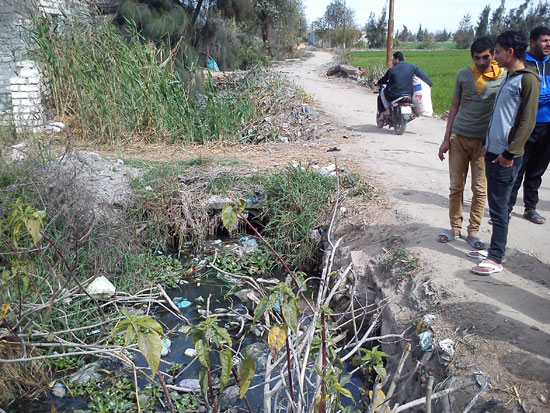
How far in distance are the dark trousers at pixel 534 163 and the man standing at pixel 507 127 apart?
0.90 metres

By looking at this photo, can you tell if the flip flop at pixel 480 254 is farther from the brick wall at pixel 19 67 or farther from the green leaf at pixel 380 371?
the brick wall at pixel 19 67

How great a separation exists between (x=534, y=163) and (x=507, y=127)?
1.38 m

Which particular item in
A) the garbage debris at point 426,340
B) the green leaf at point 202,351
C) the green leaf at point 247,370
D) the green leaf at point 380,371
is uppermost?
the green leaf at point 202,351

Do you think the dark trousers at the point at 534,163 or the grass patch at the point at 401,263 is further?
the dark trousers at the point at 534,163

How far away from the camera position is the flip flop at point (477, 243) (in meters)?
3.62

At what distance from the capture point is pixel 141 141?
24.2ft

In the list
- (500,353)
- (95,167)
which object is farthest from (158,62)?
(500,353)

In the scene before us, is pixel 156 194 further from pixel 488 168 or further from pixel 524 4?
pixel 524 4

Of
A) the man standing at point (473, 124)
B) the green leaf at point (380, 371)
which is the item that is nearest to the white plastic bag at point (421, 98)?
the man standing at point (473, 124)

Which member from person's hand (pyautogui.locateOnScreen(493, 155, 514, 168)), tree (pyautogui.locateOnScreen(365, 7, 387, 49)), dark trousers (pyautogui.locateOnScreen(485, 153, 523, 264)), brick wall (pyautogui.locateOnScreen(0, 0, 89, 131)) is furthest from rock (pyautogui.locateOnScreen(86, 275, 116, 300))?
tree (pyautogui.locateOnScreen(365, 7, 387, 49))

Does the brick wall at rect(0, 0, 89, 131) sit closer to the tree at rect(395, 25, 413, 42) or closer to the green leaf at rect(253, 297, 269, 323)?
the green leaf at rect(253, 297, 269, 323)

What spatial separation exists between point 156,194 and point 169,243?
610 mm

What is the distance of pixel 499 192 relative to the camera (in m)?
3.17

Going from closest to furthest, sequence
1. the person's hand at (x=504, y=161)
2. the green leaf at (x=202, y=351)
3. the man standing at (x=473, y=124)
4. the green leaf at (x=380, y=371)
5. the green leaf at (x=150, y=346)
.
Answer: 1. the green leaf at (x=150, y=346)
2. the green leaf at (x=202, y=351)
3. the green leaf at (x=380, y=371)
4. the person's hand at (x=504, y=161)
5. the man standing at (x=473, y=124)
